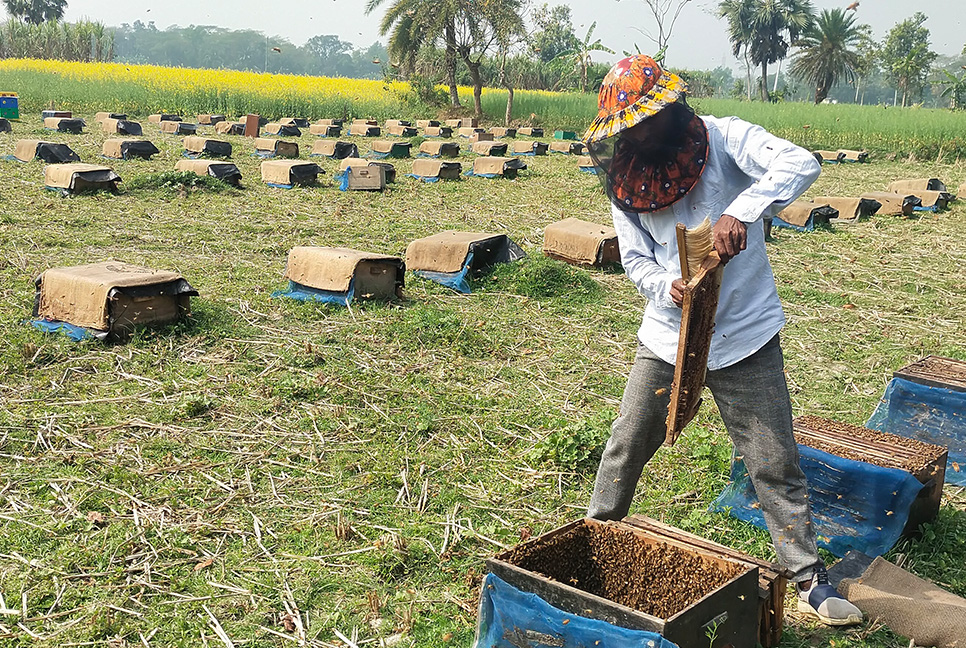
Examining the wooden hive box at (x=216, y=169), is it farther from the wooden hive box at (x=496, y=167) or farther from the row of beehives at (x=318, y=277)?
the row of beehives at (x=318, y=277)

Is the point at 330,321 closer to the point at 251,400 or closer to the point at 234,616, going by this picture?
the point at 251,400

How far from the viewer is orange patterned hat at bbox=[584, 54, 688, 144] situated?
2.81 metres

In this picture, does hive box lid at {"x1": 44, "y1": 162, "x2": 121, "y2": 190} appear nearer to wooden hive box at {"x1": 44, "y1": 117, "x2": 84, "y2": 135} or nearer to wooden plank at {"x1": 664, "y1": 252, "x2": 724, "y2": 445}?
wooden hive box at {"x1": 44, "y1": 117, "x2": 84, "y2": 135}

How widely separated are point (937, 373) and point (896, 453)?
1.27 m

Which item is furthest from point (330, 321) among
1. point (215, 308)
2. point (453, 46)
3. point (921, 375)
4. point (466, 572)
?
point (453, 46)

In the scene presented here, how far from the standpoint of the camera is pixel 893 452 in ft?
13.4

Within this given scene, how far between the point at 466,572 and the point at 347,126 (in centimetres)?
2578

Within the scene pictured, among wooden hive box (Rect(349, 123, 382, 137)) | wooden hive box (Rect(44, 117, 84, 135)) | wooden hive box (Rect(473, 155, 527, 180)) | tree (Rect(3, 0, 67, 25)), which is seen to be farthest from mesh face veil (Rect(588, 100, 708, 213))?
tree (Rect(3, 0, 67, 25))

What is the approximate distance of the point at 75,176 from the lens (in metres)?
12.2

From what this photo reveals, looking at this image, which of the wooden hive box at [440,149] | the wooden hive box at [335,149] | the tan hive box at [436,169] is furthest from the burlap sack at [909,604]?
the wooden hive box at [440,149]

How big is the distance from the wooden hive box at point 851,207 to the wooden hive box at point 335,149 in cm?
969

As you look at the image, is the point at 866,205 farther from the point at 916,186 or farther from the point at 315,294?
the point at 315,294

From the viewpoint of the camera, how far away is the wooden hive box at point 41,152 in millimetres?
14938

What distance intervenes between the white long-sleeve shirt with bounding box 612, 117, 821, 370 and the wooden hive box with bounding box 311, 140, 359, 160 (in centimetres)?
1615
